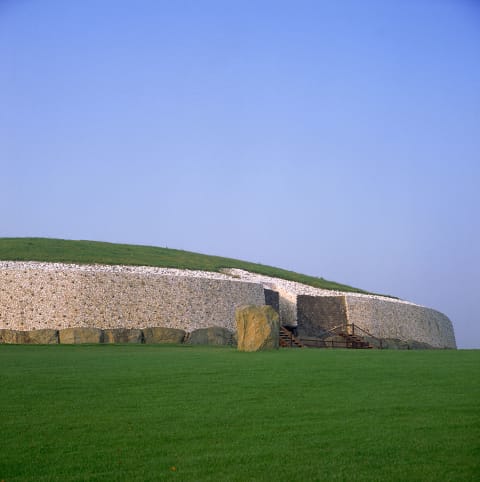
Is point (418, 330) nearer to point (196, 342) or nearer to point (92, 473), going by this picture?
point (196, 342)

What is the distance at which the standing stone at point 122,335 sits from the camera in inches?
1134

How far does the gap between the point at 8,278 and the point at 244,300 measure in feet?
34.5

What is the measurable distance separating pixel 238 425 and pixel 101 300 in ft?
69.7

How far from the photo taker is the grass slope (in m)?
37.6

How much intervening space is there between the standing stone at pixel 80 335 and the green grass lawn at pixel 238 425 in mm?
12819

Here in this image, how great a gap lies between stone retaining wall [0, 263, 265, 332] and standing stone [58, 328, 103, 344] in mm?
1167

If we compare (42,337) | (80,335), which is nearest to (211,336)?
(80,335)

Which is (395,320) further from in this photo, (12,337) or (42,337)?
(12,337)

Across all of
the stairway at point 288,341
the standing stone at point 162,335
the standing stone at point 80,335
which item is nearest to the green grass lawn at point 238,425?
the standing stone at point 80,335

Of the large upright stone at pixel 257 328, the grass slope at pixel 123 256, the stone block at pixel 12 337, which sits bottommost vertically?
the stone block at pixel 12 337

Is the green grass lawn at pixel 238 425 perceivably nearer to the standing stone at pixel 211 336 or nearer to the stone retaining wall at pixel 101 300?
the stone retaining wall at pixel 101 300

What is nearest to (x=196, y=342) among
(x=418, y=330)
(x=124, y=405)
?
(x=418, y=330)

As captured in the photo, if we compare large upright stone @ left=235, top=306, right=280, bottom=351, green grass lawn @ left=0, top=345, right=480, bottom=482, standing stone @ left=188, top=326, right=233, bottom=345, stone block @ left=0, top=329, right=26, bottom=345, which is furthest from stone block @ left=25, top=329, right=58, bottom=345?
green grass lawn @ left=0, top=345, right=480, bottom=482

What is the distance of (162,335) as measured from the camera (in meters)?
30.0
